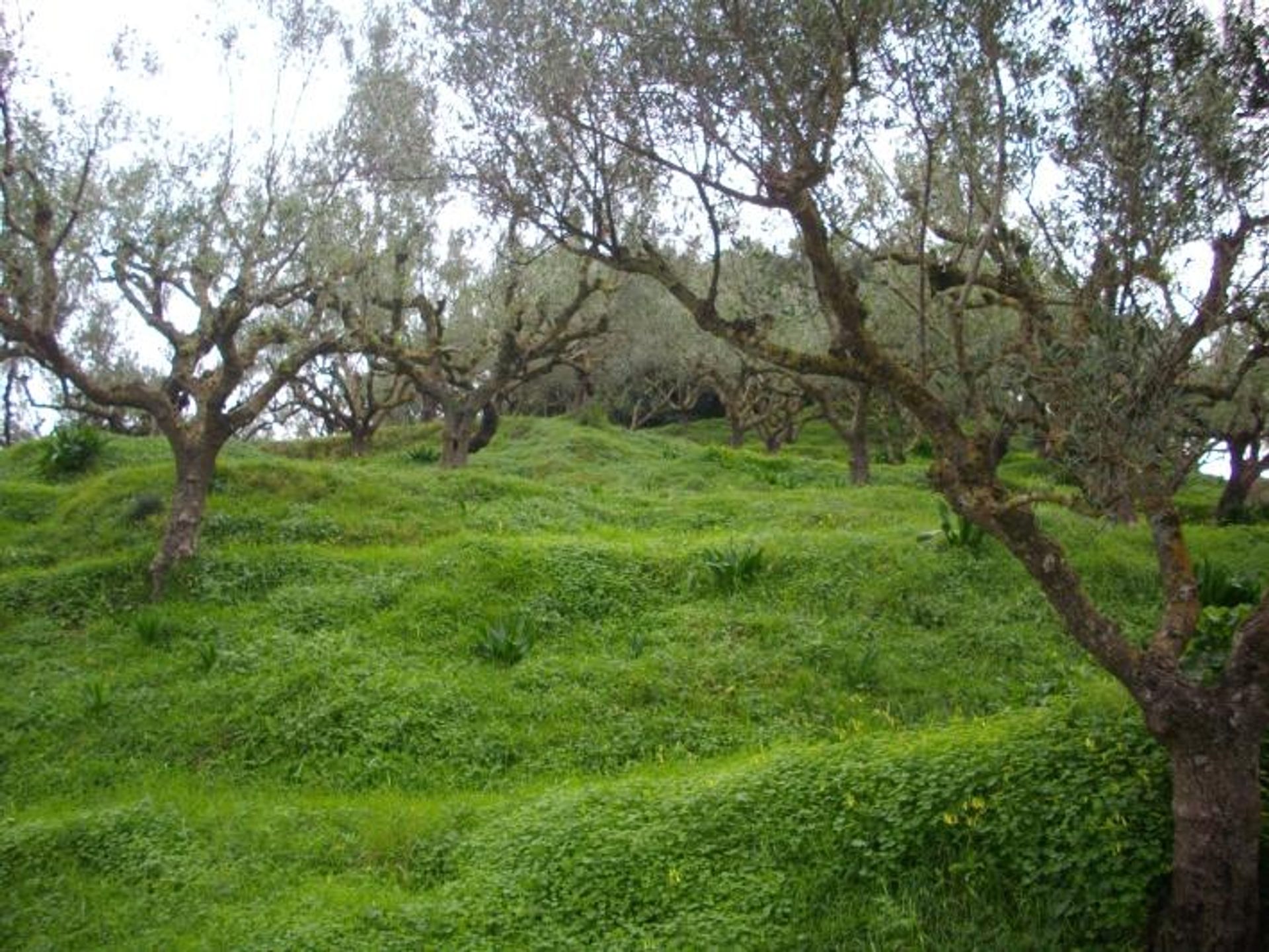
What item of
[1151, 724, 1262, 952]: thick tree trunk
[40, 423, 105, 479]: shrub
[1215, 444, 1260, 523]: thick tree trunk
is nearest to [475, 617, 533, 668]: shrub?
[1151, 724, 1262, 952]: thick tree trunk

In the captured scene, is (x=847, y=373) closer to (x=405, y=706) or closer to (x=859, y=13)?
(x=859, y=13)

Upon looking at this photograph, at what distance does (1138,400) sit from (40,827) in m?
9.11

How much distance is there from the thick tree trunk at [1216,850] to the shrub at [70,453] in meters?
20.2

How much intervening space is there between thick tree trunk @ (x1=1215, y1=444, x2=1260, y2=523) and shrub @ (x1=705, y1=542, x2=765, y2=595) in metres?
11.4

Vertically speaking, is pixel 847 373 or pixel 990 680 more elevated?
pixel 847 373

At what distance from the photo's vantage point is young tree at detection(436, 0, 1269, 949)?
6512mm

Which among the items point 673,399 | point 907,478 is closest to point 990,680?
point 907,478

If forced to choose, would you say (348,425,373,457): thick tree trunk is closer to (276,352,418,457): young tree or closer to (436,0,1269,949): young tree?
(276,352,418,457): young tree

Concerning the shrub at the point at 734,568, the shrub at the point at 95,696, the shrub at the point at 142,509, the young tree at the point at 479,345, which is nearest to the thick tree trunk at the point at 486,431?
the young tree at the point at 479,345

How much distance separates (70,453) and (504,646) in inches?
513

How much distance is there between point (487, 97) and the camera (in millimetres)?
11305

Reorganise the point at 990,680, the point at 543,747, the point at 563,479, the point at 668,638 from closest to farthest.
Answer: the point at 543,747 < the point at 990,680 < the point at 668,638 < the point at 563,479

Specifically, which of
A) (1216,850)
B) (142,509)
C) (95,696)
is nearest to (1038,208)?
(1216,850)

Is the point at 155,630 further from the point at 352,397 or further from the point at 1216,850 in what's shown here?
the point at 352,397
